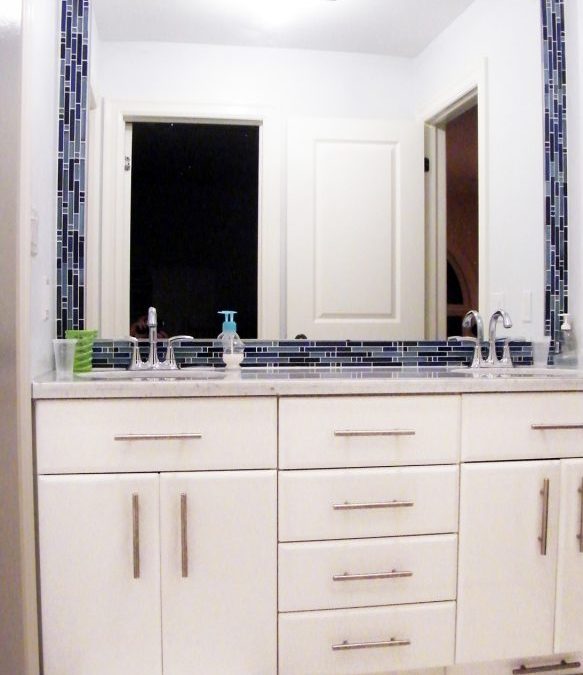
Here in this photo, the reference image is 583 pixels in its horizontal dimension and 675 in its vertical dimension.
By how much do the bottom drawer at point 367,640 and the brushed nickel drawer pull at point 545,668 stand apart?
218 mm

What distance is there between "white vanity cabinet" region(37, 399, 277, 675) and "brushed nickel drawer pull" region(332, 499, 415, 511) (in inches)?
6.1

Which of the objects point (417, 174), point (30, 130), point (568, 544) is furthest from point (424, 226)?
point (30, 130)

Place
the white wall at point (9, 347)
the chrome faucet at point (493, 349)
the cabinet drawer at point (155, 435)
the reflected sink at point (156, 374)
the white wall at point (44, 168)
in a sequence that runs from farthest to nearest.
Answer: the chrome faucet at point (493, 349) → the reflected sink at point (156, 374) → the white wall at point (44, 168) → the cabinet drawer at point (155, 435) → the white wall at point (9, 347)

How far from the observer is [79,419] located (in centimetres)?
123

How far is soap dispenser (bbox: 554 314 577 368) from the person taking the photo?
5.89 ft

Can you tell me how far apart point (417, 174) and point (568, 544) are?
118 centimetres

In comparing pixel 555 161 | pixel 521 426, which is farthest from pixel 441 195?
pixel 521 426

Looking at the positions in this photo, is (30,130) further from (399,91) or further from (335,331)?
(399,91)

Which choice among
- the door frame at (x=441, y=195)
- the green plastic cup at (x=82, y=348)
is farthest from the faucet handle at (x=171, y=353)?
the door frame at (x=441, y=195)

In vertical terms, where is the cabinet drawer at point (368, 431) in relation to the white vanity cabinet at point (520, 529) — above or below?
above

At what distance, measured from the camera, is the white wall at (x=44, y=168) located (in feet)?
4.41

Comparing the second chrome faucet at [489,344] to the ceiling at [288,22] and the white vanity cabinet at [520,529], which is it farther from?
the ceiling at [288,22]

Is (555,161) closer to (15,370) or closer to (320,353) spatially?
(320,353)

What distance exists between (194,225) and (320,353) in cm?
56
